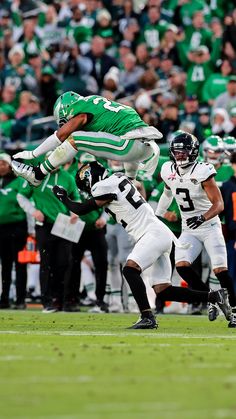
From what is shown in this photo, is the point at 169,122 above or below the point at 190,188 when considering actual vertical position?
below

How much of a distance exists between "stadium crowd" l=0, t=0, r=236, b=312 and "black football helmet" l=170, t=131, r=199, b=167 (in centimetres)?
277

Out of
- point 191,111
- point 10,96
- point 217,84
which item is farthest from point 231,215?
point 10,96

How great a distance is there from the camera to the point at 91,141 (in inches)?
453

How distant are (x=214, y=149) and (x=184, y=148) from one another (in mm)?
3299

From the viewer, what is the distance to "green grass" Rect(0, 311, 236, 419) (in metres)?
5.67

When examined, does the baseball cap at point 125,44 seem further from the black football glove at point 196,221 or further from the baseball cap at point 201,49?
the black football glove at point 196,221

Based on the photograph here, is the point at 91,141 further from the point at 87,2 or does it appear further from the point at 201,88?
the point at 87,2

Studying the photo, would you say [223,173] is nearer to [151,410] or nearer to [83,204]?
[83,204]

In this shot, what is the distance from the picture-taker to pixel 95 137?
37.8 ft

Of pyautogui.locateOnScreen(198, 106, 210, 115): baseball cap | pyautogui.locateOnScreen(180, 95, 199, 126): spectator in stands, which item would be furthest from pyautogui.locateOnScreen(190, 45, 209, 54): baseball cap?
pyautogui.locateOnScreen(180, 95, 199, 126): spectator in stands

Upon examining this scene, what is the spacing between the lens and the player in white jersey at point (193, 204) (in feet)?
40.1

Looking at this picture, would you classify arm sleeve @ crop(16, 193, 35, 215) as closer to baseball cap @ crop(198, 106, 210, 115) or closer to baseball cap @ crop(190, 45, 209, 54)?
baseball cap @ crop(198, 106, 210, 115)

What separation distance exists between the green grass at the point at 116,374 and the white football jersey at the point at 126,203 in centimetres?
97

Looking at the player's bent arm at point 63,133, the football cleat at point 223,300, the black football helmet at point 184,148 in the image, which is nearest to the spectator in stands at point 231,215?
the black football helmet at point 184,148
